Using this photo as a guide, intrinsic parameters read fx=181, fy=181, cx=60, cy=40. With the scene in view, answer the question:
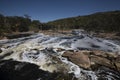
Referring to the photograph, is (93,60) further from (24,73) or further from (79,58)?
(24,73)

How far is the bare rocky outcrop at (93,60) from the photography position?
44.7ft

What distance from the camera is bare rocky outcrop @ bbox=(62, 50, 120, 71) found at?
13.6 meters

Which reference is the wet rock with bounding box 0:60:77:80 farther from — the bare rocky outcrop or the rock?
the bare rocky outcrop

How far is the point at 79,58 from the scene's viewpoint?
47.0 ft

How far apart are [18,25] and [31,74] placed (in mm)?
29457

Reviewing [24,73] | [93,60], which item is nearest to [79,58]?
[93,60]

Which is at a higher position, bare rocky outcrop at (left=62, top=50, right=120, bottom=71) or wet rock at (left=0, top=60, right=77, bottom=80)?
bare rocky outcrop at (left=62, top=50, right=120, bottom=71)

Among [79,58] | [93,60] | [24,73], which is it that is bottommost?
[24,73]

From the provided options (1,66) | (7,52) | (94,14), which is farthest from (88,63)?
(94,14)

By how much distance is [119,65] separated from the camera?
44.7 ft

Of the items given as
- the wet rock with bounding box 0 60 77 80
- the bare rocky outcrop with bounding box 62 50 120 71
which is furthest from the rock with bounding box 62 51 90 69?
the wet rock with bounding box 0 60 77 80

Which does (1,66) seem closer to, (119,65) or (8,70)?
(8,70)

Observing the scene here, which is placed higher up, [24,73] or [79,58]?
[79,58]

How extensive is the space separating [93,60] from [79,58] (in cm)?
112
